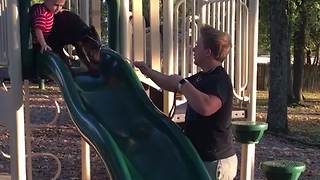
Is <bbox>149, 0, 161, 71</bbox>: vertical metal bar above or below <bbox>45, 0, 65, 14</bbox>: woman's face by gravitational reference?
below

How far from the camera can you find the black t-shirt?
3.18 m

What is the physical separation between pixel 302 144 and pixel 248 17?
5.24m

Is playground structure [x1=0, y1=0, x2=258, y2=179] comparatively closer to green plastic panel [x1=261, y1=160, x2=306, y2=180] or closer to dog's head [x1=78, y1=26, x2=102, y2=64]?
dog's head [x1=78, y1=26, x2=102, y2=64]

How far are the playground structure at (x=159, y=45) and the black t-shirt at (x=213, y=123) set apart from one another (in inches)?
47.1

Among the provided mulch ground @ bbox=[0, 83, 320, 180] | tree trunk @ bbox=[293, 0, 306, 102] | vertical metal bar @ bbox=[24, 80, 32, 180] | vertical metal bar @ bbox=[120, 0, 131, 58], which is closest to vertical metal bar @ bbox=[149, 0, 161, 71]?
vertical metal bar @ bbox=[120, 0, 131, 58]

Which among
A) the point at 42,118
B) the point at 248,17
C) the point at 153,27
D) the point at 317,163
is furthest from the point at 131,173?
the point at 42,118

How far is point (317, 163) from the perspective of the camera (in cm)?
859

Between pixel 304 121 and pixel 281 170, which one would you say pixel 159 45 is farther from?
pixel 304 121

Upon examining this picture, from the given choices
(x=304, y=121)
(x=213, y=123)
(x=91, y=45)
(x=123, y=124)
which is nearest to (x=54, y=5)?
(x=91, y=45)

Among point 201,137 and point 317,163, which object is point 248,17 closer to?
point 201,137

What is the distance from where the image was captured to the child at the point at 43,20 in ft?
14.1

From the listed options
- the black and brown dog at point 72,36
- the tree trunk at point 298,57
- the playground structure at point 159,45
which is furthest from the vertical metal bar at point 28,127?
the tree trunk at point 298,57

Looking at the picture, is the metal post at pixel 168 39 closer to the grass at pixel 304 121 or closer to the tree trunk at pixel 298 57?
the grass at pixel 304 121

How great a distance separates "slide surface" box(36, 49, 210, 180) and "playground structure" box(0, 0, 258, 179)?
0.34 meters
